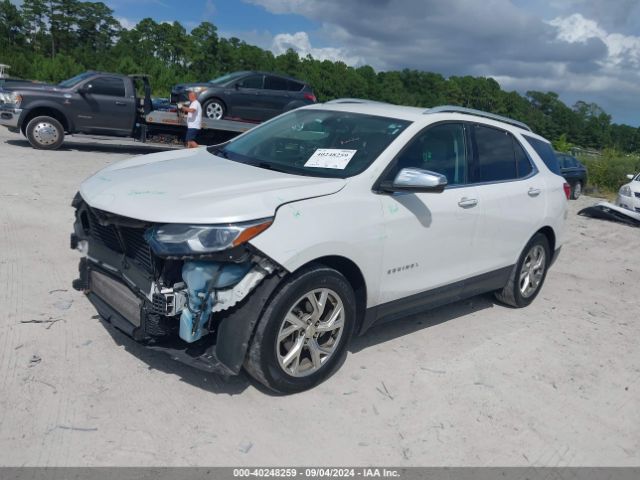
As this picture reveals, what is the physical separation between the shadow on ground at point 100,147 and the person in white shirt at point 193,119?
115 centimetres

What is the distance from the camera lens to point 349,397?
3949mm

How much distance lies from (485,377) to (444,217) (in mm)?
1201

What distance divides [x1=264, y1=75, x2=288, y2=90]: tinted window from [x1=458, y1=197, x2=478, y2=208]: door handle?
501 inches

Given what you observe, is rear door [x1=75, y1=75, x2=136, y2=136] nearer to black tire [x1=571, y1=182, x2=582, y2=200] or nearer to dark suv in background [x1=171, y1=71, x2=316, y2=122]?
dark suv in background [x1=171, y1=71, x2=316, y2=122]

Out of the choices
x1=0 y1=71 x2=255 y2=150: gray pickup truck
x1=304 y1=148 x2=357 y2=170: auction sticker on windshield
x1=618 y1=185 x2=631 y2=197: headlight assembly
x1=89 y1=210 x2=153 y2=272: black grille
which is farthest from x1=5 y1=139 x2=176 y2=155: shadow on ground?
x1=304 y1=148 x2=357 y2=170: auction sticker on windshield

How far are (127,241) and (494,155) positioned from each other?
128 inches

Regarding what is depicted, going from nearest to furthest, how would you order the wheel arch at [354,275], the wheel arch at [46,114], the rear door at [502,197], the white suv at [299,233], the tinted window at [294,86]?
the white suv at [299,233]
the wheel arch at [354,275]
the rear door at [502,197]
the wheel arch at [46,114]
the tinted window at [294,86]

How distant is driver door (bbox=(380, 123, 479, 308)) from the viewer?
14.0ft

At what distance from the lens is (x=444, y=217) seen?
4.62 m

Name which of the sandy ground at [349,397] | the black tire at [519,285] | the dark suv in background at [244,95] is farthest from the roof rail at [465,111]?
the dark suv in background at [244,95]

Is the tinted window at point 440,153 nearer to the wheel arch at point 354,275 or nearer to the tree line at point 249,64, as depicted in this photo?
the wheel arch at point 354,275

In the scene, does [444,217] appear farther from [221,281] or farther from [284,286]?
[221,281]

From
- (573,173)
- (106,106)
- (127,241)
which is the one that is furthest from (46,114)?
(573,173)

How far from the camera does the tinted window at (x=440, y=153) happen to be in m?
4.48
